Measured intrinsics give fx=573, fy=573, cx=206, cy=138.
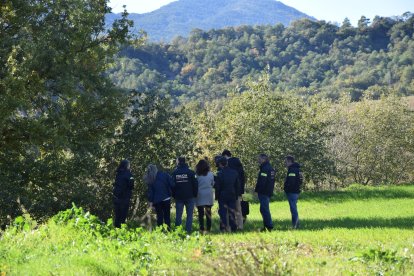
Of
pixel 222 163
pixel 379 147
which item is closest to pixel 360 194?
pixel 222 163

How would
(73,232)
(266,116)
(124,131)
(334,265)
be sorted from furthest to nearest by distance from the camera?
1. (266,116)
2. (124,131)
3. (73,232)
4. (334,265)

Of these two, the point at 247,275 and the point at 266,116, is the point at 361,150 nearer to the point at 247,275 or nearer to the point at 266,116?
the point at 266,116

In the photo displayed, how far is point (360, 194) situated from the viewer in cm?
2928

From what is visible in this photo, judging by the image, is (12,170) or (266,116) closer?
(12,170)

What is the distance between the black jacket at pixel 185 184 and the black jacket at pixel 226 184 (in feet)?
2.08

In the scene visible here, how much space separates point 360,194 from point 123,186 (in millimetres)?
16411

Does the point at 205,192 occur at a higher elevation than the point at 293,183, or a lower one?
lower

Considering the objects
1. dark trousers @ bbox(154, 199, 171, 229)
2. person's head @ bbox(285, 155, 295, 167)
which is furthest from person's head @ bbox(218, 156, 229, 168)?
person's head @ bbox(285, 155, 295, 167)

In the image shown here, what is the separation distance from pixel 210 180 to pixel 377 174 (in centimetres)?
3718

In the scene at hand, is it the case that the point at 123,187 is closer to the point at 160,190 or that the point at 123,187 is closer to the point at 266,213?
the point at 160,190

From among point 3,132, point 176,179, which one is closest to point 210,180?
point 176,179

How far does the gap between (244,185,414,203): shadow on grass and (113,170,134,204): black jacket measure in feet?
45.4

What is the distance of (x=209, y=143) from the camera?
139 feet

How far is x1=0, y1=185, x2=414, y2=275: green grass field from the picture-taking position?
8.23 m
